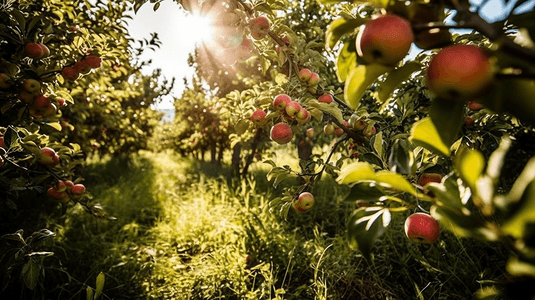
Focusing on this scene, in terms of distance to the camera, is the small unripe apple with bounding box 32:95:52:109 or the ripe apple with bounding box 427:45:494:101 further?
the small unripe apple with bounding box 32:95:52:109

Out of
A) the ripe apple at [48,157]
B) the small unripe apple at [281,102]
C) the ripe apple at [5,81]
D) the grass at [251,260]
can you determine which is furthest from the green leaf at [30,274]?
the small unripe apple at [281,102]

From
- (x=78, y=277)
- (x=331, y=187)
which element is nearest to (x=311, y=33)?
(x=331, y=187)

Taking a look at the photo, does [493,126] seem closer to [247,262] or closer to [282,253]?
[282,253]

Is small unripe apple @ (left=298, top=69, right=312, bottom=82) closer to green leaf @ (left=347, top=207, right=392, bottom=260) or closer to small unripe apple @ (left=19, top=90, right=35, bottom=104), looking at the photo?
green leaf @ (left=347, top=207, right=392, bottom=260)

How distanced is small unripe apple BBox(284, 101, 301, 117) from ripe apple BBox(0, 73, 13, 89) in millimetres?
1533

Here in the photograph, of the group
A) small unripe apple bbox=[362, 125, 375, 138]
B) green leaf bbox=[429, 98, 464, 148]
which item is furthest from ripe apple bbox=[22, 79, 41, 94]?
green leaf bbox=[429, 98, 464, 148]

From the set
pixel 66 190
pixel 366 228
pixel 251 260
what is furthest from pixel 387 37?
pixel 251 260

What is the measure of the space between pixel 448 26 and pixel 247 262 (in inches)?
114

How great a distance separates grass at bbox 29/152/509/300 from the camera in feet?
7.87

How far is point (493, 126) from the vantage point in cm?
172

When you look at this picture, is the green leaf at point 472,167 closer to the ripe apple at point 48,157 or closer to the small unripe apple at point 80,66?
the ripe apple at point 48,157

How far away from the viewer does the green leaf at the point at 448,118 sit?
19.5 inches

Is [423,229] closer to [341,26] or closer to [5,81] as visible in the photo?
[341,26]

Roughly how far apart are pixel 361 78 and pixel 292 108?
→ 0.99m
